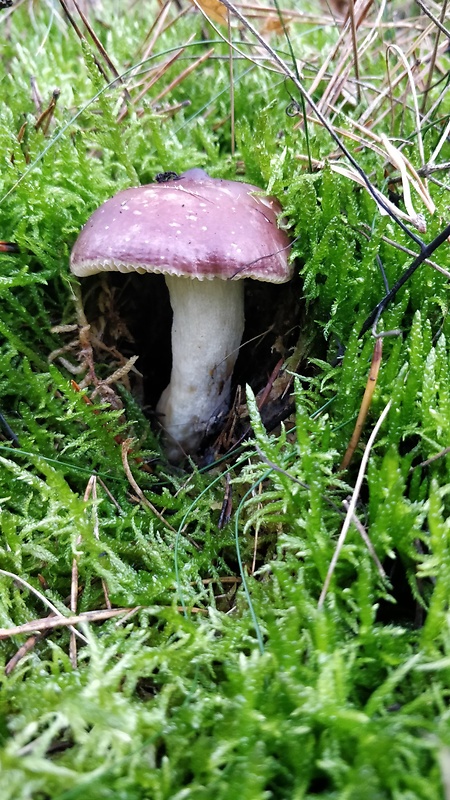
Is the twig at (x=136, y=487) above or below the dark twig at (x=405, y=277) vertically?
below

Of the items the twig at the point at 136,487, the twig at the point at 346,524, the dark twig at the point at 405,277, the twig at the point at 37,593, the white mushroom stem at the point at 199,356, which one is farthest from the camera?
the white mushroom stem at the point at 199,356

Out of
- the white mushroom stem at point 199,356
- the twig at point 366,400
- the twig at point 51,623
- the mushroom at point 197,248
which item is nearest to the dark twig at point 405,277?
the twig at point 366,400

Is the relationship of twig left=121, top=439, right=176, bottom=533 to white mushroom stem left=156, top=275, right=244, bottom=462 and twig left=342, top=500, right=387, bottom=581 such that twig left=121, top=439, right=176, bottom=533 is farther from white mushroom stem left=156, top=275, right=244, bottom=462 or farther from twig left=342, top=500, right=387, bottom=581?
twig left=342, top=500, right=387, bottom=581

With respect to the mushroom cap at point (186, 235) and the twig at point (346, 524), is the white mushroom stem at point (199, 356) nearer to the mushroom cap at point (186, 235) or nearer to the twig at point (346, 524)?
the mushroom cap at point (186, 235)

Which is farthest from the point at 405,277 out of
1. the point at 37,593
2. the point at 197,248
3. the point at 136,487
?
the point at 37,593

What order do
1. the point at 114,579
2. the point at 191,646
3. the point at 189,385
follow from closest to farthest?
1. the point at 191,646
2. the point at 114,579
3. the point at 189,385

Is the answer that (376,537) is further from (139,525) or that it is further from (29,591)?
(29,591)

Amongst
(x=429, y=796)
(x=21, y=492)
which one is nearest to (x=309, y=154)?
(x=21, y=492)

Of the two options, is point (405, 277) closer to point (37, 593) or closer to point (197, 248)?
point (197, 248)
